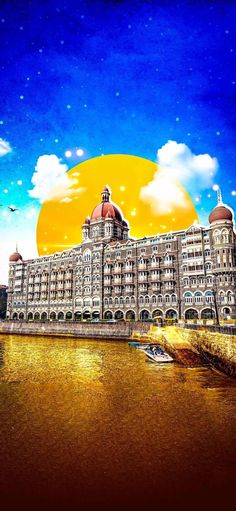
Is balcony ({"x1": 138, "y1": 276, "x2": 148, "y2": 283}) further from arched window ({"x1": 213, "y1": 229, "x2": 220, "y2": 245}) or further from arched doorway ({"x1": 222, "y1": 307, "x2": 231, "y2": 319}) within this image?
arched doorway ({"x1": 222, "y1": 307, "x2": 231, "y2": 319})

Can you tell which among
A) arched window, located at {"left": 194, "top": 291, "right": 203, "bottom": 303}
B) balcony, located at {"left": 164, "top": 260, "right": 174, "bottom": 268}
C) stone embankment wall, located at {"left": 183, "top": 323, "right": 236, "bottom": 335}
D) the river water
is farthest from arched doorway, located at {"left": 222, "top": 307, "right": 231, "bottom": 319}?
the river water

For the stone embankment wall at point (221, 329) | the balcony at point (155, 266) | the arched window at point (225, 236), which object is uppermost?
the arched window at point (225, 236)

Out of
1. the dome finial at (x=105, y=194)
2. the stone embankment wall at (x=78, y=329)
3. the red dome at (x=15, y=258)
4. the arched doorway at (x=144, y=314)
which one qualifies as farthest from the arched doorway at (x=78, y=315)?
the red dome at (x=15, y=258)

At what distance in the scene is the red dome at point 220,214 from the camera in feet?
221

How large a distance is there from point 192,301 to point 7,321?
5015cm

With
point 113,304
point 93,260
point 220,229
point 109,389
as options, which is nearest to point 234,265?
point 220,229

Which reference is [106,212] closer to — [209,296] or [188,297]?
[188,297]

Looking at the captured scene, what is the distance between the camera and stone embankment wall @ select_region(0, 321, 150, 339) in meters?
66.7

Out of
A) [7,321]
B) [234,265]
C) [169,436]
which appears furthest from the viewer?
[7,321]

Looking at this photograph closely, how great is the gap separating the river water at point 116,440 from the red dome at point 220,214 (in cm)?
4266

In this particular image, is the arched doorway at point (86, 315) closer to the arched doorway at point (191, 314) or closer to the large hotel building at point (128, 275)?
the large hotel building at point (128, 275)

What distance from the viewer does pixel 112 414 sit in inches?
832

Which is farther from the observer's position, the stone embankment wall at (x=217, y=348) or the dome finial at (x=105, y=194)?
the dome finial at (x=105, y=194)

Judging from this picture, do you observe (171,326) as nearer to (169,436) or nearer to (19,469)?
(169,436)
